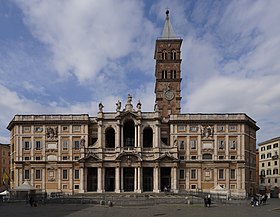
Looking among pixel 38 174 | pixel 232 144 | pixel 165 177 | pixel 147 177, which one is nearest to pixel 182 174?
pixel 165 177

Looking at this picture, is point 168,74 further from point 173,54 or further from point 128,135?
point 128,135

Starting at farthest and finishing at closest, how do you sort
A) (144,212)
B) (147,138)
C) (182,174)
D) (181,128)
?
(147,138) < (181,128) < (182,174) < (144,212)

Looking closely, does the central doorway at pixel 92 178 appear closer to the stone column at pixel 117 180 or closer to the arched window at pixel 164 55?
the stone column at pixel 117 180

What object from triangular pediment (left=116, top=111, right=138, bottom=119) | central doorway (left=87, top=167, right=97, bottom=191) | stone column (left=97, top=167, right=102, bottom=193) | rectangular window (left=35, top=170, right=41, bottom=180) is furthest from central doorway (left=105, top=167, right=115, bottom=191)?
rectangular window (left=35, top=170, right=41, bottom=180)

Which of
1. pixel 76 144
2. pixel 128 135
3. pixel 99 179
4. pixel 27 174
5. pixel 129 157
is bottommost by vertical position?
pixel 99 179

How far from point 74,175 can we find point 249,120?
34.9 meters

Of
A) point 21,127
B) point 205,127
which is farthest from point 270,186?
point 21,127

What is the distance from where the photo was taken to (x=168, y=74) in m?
77.9

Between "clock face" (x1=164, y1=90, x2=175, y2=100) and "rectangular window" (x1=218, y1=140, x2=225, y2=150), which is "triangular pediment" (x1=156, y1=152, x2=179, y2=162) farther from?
"clock face" (x1=164, y1=90, x2=175, y2=100)

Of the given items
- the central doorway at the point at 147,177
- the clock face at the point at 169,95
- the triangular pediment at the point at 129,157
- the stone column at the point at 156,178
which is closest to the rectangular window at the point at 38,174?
the triangular pediment at the point at 129,157

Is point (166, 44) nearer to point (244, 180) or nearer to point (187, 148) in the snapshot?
point (187, 148)

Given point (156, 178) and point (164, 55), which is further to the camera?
point (164, 55)

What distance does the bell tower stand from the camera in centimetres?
7631

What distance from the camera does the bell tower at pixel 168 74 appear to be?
A: 76.3 meters
